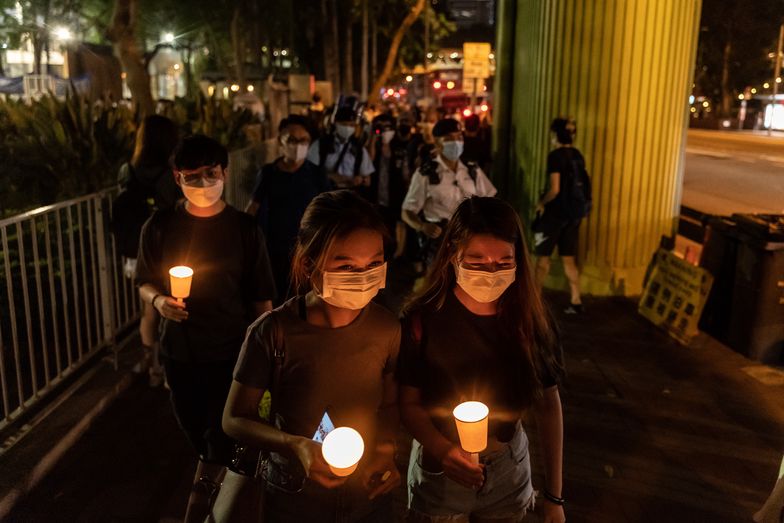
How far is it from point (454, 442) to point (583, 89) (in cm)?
688

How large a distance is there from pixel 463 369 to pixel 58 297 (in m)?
5.23

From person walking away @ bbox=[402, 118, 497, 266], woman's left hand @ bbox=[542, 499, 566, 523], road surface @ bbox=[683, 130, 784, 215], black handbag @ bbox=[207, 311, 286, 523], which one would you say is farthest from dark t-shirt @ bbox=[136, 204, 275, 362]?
road surface @ bbox=[683, 130, 784, 215]

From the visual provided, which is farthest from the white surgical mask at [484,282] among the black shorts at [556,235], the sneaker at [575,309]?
the sneaker at [575,309]

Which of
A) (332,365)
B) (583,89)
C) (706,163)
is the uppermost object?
(583,89)

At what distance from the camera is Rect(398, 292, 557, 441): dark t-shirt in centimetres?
246

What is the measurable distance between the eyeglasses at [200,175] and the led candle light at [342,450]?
2.03m

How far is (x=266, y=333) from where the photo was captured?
221cm

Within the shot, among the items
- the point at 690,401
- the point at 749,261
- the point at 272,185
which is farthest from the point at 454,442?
the point at 749,261

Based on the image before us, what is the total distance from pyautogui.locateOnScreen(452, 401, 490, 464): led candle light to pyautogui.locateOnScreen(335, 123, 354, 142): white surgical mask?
280 inches

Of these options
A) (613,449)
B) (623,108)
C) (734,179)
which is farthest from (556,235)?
(734,179)

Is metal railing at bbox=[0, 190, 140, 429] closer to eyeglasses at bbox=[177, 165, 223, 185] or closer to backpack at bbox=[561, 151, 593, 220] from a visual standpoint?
eyeglasses at bbox=[177, 165, 223, 185]

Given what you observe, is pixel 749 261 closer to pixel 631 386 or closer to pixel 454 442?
pixel 631 386

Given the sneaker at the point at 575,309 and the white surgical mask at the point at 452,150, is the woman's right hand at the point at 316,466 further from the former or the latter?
the sneaker at the point at 575,309

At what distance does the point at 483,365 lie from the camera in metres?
2.48
